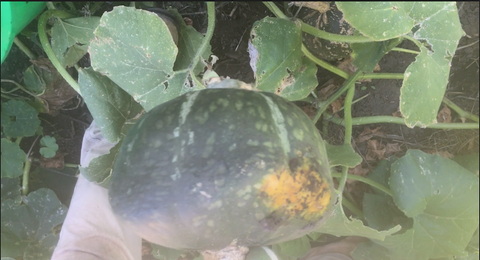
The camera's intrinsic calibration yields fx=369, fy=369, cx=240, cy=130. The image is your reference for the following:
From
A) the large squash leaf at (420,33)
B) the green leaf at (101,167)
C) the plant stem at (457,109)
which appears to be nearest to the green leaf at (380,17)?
the large squash leaf at (420,33)

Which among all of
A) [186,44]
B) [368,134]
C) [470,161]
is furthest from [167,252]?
[470,161]

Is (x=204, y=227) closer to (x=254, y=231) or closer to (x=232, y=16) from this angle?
(x=254, y=231)

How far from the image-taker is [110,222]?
3.77 feet

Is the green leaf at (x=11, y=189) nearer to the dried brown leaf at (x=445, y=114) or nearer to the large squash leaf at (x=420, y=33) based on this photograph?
the large squash leaf at (x=420, y=33)

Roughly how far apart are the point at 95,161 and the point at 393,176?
2.75ft

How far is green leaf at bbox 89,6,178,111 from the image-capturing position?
0.80 metres

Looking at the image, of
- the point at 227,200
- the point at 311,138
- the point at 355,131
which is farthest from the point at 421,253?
the point at 227,200

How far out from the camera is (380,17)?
0.67 meters

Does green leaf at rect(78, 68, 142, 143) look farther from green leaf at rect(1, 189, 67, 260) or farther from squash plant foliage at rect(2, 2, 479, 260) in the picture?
green leaf at rect(1, 189, 67, 260)

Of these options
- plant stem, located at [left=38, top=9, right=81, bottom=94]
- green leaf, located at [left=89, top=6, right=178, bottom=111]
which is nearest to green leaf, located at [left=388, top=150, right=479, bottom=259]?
green leaf, located at [left=89, top=6, right=178, bottom=111]

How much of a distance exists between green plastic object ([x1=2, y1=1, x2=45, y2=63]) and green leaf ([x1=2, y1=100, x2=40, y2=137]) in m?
0.71

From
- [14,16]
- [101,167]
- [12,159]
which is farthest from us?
A: [12,159]

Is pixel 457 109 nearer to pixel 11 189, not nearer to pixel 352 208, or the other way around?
pixel 352 208

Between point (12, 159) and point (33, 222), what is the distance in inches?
10.5
